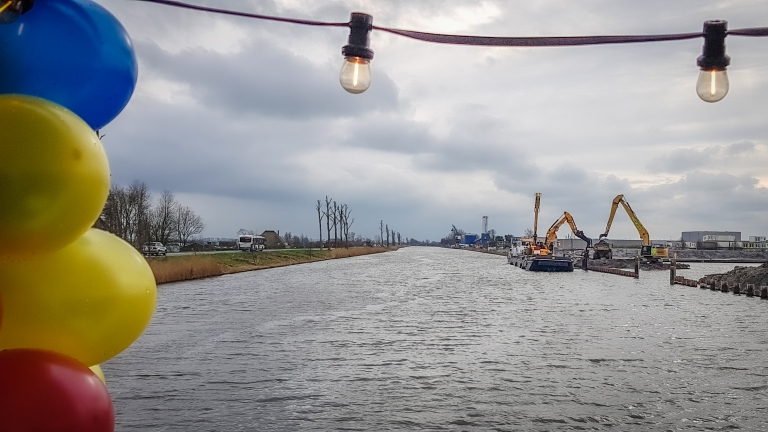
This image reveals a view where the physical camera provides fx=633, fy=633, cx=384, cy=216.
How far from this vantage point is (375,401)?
38.3ft

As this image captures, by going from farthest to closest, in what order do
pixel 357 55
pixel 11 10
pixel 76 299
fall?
pixel 357 55 → pixel 76 299 → pixel 11 10

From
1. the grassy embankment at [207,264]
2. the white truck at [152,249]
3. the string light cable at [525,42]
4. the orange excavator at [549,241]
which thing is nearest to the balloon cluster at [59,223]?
the string light cable at [525,42]

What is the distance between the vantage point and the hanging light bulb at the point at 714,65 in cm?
455

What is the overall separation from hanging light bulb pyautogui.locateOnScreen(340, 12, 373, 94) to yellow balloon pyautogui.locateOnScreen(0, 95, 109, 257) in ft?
5.88

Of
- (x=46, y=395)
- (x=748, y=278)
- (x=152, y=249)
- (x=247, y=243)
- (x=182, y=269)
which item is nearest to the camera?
(x=46, y=395)

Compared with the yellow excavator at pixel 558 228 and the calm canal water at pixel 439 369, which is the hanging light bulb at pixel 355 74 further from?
the yellow excavator at pixel 558 228

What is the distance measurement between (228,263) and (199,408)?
50.4m

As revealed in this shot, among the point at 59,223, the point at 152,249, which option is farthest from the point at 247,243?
the point at 59,223

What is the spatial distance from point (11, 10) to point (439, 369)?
1258 centimetres

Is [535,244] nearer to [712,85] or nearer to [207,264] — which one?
[207,264]

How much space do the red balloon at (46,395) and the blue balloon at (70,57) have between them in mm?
1503

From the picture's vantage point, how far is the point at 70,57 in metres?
3.71

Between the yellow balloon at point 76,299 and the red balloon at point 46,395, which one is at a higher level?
the yellow balloon at point 76,299

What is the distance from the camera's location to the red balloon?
3311mm
